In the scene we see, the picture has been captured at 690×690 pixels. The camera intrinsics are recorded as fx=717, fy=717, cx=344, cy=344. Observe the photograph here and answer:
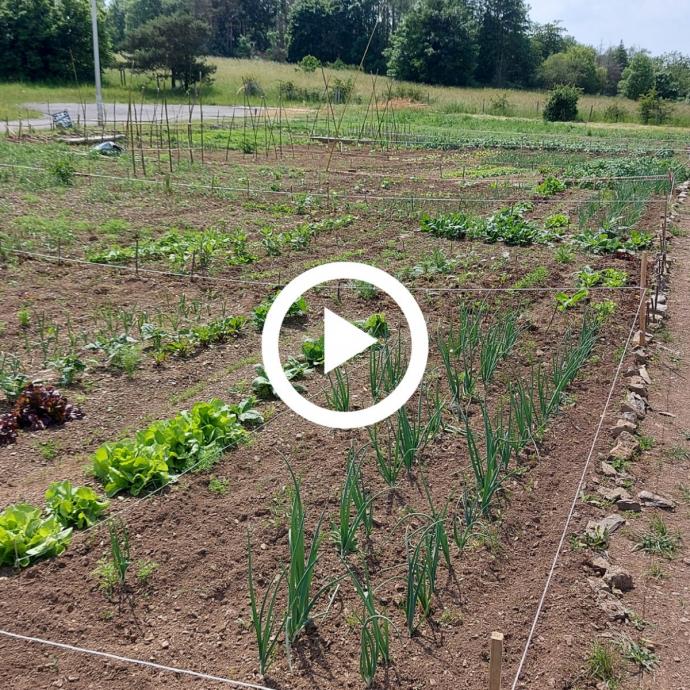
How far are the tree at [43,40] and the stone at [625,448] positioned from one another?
3300cm

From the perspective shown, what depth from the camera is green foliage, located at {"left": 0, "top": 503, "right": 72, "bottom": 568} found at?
118 inches

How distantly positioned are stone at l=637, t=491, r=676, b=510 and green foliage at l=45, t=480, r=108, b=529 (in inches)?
105

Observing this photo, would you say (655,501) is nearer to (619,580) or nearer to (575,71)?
(619,580)

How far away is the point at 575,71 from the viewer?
54.0 m

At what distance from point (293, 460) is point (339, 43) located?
56.5 metres

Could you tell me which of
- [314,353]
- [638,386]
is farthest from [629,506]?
[314,353]

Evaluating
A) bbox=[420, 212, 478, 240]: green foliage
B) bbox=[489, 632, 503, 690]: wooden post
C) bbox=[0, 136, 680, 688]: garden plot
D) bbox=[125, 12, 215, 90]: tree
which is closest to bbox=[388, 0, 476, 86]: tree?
bbox=[125, 12, 215, 90]: tree

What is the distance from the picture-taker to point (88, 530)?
3.19 metres

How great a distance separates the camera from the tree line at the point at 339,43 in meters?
32.5

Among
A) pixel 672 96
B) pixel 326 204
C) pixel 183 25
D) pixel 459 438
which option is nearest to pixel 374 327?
pixel 459 438

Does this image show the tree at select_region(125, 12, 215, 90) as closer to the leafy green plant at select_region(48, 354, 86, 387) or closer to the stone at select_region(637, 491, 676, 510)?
the leafy green plant at select_region(48, 354, 86, 387)

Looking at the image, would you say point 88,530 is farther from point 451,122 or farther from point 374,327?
point 451,122

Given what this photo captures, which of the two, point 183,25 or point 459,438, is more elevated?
point 183,25

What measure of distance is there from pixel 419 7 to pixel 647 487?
169ft
